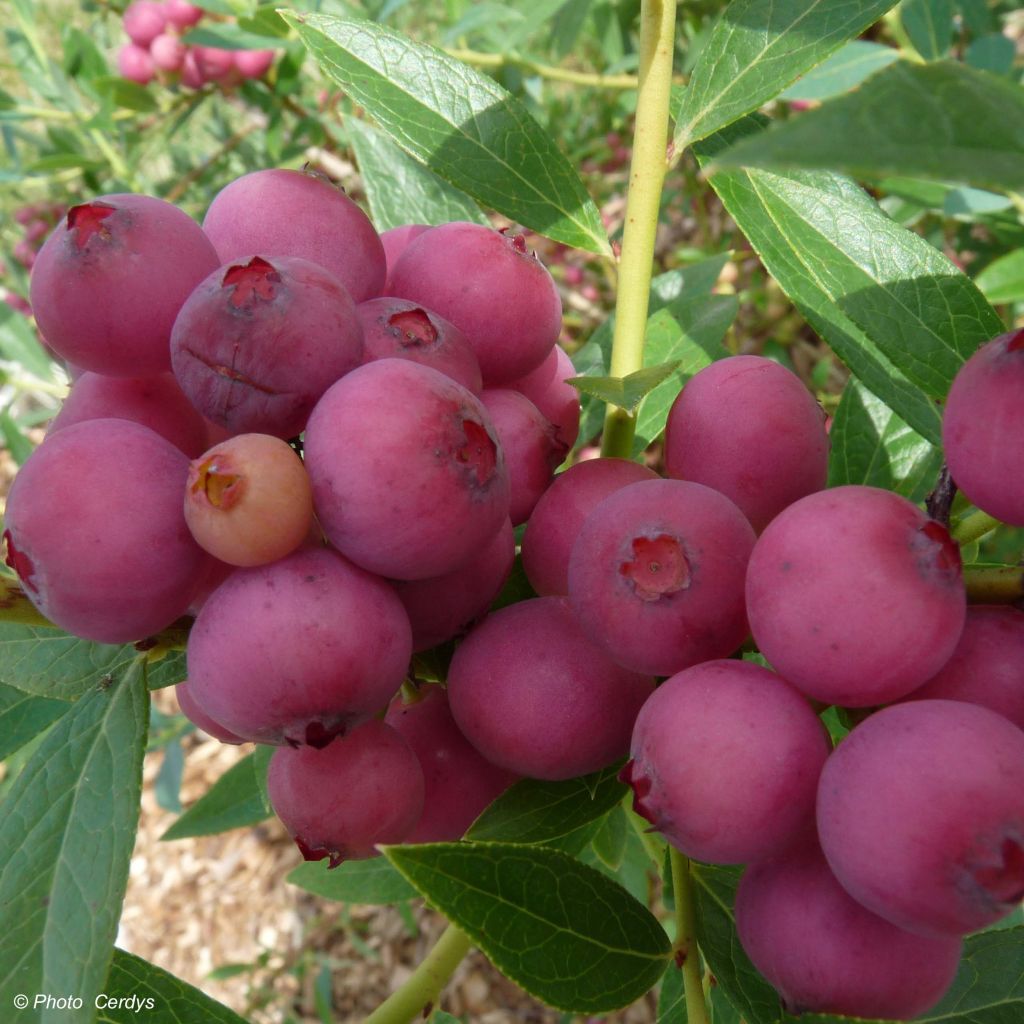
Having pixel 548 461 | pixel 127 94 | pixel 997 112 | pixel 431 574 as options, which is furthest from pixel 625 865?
pixel 127 94

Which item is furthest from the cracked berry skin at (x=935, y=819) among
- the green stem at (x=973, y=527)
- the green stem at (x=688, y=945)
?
the green stem at (x=688, y=945)

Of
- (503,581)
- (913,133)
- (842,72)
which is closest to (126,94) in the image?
(842,72)

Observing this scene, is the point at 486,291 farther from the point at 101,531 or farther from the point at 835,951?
the point at 835,951

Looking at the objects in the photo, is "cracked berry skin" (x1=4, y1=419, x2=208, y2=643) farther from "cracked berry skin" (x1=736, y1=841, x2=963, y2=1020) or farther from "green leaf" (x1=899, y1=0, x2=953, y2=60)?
"green leaf" (x1=899, y1=0, x2=953, y2=60)

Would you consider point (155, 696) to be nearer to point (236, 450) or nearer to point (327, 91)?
point (327, 91)

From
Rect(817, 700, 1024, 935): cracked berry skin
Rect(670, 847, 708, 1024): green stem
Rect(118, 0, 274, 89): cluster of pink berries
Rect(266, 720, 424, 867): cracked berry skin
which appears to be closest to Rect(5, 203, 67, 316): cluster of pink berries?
Rect(118, 0, 274, 89): cluster of pink berries

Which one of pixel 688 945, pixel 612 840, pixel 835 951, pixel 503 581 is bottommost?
pixel 612 840
